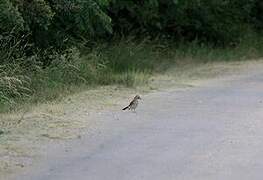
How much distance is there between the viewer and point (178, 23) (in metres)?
24.5

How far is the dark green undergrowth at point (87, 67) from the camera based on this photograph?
12.6m

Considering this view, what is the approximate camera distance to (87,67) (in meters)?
15.7

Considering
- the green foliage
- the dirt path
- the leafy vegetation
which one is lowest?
the dirt path

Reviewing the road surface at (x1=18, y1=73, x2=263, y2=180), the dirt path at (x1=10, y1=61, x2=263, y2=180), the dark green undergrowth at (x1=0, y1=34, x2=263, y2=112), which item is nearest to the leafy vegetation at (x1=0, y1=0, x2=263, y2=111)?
the dark green undergrowth at (x1=0, y1=34, x2=263, y2=112)

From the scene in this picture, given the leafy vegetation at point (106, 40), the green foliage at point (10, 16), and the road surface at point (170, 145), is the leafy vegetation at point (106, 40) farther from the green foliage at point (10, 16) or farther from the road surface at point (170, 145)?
the road surface at point (170, 145)

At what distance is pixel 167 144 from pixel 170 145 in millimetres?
66

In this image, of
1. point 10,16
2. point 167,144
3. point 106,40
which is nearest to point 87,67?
point 10,16

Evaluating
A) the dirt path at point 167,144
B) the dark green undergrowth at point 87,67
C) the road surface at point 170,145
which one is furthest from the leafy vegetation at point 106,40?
the road surface at point 170,145

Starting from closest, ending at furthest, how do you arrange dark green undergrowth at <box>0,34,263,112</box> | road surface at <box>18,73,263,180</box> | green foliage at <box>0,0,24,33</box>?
1. road surface at <box>18,73,263,180</box>
2. dark green undergrowth at <box>0,34,263,112</box>
3. green foliage at <box>0,0,24,33</box>

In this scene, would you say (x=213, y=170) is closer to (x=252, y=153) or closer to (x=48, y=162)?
(x=252, y=153)

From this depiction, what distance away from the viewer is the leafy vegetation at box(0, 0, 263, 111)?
13.5m

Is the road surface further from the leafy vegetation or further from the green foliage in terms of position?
the green foliage

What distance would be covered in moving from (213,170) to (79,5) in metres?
7.87

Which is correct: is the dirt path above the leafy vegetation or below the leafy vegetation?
below
